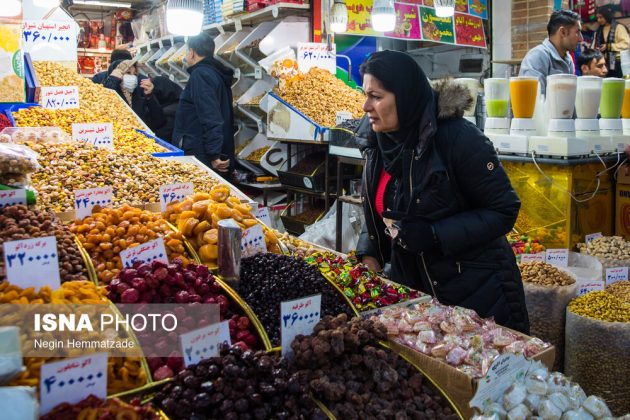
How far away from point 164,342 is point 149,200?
149 centimetres

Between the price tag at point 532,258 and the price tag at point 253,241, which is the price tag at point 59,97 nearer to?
the price tag at point 253,241

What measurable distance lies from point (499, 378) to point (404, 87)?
3.84 feet

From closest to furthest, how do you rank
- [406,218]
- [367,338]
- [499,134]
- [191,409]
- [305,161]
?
[191,409] < [367,338] < [406,218] < [499,134] < [305,161]

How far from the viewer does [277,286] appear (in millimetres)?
1979

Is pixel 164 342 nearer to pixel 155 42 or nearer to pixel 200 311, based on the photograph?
pixel 200 311

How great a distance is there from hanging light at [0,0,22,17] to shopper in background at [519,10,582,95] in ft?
13.5

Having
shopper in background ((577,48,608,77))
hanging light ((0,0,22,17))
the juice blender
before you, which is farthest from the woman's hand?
shopper in background ((577,48,608,77))

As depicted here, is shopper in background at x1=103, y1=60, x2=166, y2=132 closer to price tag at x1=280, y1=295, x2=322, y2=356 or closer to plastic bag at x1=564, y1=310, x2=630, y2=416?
plastic bag at x1=564, y1=310, x2=630, y2=416

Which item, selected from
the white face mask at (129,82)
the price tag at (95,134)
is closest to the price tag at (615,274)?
the price tag at (95,134)

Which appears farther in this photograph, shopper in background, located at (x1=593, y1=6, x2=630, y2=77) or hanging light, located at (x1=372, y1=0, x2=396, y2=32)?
shopper in background, located at (x1=593, y1=6, x2=630, y2=77)

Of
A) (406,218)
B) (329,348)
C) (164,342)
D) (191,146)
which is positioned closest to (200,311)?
(164,342)

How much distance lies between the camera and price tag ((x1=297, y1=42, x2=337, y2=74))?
6359 mm

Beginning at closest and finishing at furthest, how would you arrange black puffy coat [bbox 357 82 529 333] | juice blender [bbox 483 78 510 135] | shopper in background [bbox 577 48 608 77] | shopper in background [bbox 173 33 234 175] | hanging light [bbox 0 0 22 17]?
black puffy coat [bbox 357 82 529 333] → hanging light [bbox 0 0 22 17] → juice blender [bbox 483 78 510 135] → shopper in background [bbox 173 33 234 175] → shopper in background [bbox 577 48 608 77]

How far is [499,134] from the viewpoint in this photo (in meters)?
3.86
